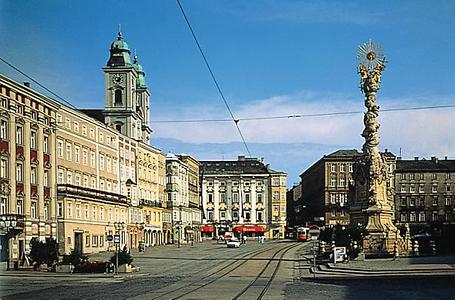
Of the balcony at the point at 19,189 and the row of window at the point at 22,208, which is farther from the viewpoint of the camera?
the balcony at the point at 19,189

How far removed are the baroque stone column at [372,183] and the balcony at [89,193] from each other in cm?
2664

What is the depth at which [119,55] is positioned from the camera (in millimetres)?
106875

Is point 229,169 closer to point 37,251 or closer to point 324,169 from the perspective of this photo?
point 324,169

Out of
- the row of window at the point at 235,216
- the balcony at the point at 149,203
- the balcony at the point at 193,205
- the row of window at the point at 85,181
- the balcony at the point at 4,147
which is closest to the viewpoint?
the balcony at the point at 4,147

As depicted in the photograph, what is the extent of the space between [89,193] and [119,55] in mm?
30040

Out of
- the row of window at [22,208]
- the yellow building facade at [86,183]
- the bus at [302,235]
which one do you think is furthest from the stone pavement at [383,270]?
the bus at [302,235]

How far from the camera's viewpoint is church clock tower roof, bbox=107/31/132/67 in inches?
4195

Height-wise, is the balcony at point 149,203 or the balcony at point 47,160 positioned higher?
the balcony at point 47,160

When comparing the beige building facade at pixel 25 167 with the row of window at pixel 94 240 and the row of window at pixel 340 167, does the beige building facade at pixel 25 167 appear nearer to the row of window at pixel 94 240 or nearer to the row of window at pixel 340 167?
the row of window at pixel 94 240

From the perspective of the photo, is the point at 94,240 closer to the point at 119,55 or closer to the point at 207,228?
the point at 119,55

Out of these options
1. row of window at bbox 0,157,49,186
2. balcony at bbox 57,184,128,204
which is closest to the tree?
row of window at bbox 0,157,49,186

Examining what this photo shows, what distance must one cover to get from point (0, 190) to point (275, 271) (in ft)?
71.5

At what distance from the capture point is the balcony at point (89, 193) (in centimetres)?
7361

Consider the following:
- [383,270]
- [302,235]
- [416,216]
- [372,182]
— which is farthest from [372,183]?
[416,216]
